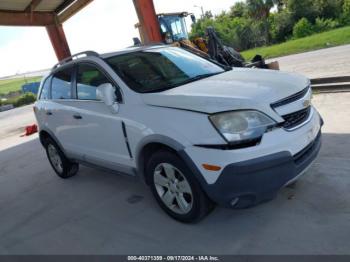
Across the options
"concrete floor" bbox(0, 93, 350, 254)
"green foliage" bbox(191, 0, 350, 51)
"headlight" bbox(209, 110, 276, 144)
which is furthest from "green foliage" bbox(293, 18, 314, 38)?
"headlight" bbox(209, 110, 276, 144)

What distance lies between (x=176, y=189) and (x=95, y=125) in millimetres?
1373

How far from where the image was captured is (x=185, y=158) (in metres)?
3.06

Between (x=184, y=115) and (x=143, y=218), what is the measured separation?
4.53 ft

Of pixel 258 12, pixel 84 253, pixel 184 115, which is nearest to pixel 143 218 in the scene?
pixel 84 253

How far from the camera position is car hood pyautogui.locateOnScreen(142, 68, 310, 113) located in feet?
9.60

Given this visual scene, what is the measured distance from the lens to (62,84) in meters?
5.04

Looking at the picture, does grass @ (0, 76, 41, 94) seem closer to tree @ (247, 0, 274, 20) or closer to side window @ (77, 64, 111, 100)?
tree @ (247, 0, 274, 20)

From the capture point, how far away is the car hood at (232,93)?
2.93 metres

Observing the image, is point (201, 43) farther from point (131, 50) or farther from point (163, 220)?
point (163, 220)

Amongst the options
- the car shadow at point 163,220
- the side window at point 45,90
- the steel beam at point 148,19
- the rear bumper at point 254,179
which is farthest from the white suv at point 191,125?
the steel beam at point 148,19

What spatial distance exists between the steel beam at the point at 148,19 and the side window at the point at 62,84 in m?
3.79

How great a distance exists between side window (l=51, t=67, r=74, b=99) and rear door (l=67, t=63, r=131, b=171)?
25 centimetres

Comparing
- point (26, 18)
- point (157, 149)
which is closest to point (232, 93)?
point (157, 149)

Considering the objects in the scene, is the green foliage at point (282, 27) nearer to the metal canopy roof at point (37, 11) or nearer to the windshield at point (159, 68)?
the metal canopy roof at point (37, 11)
